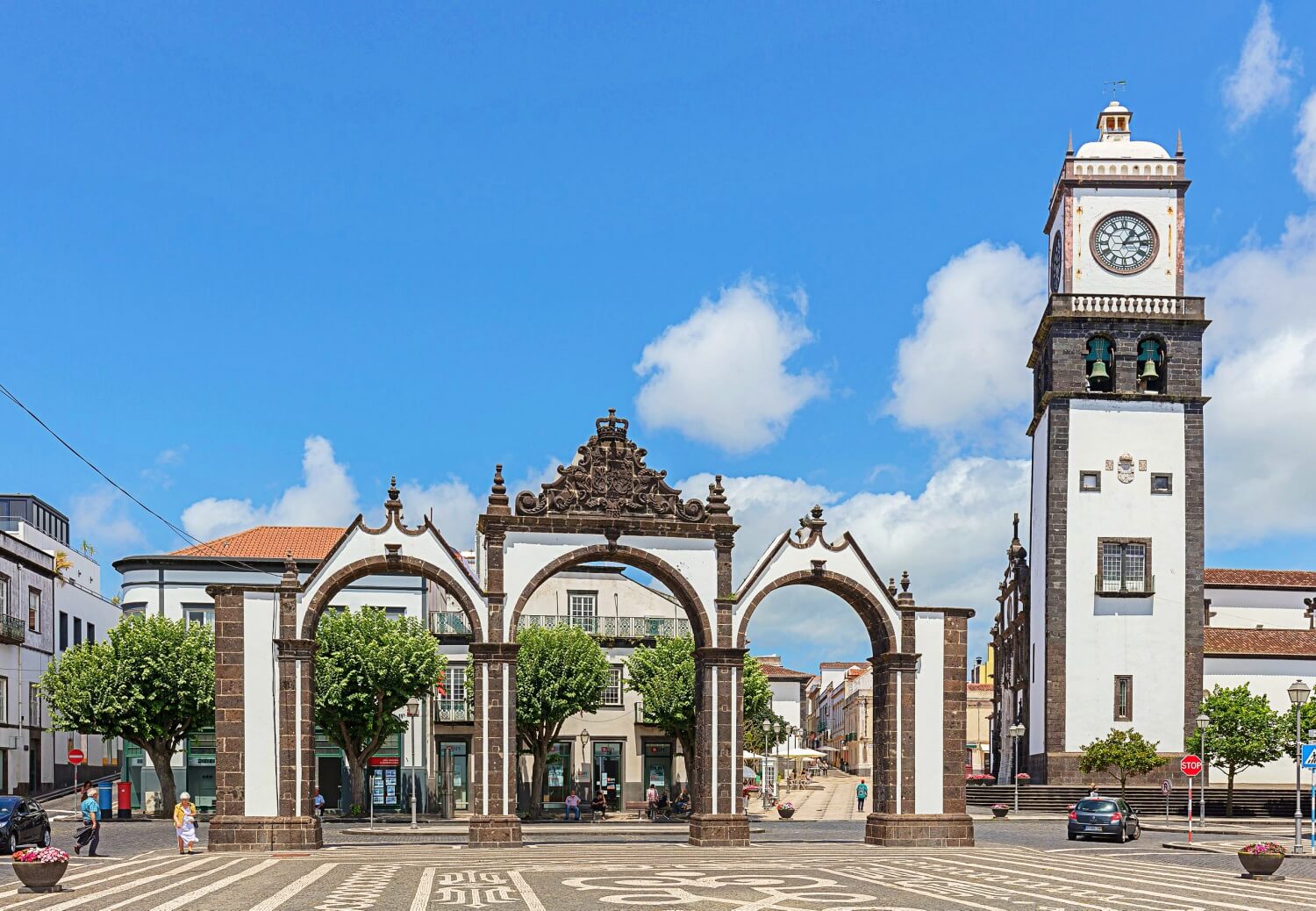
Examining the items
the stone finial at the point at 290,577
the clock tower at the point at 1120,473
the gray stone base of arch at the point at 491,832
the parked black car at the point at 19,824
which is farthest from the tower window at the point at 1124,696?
the parked black car at the point at 19,824

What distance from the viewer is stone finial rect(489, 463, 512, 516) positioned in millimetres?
36312

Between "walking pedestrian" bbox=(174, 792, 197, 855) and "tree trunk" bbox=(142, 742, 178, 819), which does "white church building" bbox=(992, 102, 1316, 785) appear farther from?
"walking pedestrian" bbox=(174, 792, 197, 855)

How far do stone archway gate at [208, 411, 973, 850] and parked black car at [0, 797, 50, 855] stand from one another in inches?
170

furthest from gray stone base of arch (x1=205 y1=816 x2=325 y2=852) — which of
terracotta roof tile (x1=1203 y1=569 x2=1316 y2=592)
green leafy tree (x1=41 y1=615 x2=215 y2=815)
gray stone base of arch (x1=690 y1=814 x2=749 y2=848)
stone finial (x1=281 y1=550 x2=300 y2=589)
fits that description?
terracotta roof tile (x1=1203 y1=569 x2=1316 y2=592)

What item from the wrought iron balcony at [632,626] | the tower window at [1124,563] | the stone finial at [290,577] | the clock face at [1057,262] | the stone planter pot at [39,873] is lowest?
the stone planter pot at [39,873]

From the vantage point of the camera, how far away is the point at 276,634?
34.9 m

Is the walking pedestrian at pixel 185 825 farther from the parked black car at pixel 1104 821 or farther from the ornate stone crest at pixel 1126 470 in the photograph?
the ornate stone crest at pixel 1126 470

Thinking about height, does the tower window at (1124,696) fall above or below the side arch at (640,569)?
below

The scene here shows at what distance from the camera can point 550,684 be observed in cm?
5469

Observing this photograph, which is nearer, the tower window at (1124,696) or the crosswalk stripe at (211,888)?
the crosswalk stripe at (211,888)

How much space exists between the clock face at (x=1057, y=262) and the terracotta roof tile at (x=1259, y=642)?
16863 mm

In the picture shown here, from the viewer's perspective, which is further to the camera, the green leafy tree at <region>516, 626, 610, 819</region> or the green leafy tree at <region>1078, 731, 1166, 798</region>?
the green leafy tree at <region>1078, 731, 1166, 798</region>

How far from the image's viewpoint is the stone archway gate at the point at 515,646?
34688 mm

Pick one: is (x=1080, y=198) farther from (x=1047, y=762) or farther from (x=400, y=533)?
(x=400, y=533)
